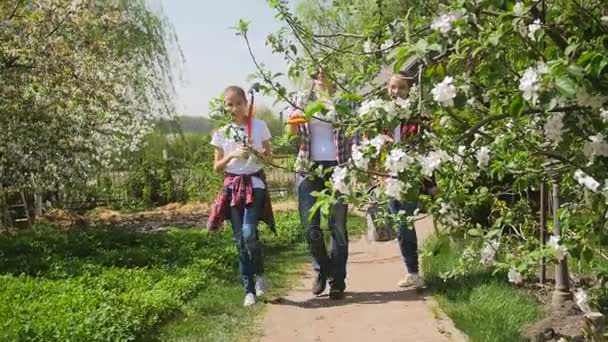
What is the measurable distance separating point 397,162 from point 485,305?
3032mm

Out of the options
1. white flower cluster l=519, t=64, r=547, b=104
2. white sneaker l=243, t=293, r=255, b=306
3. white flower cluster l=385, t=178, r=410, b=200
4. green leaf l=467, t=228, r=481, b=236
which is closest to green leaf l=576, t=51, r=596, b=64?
white flower cluster l=519, t=64, r=547, b=104

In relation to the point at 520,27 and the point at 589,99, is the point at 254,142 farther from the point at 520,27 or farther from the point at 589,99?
the point at 589,99

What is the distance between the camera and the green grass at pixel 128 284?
4.96 metres

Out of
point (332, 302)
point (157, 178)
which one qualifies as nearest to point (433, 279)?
point (332, 302)

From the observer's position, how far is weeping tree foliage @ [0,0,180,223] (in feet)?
36.2

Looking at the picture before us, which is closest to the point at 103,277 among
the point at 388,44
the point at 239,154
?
the point at 239,154

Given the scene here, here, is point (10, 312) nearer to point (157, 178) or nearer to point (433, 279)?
point (433, 279)

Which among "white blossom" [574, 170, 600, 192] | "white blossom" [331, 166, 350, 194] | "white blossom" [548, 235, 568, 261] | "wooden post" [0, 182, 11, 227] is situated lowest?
"wooden post" [0, 182, 11, 227]

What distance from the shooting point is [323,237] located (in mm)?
A: 5895

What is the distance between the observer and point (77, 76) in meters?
12.1

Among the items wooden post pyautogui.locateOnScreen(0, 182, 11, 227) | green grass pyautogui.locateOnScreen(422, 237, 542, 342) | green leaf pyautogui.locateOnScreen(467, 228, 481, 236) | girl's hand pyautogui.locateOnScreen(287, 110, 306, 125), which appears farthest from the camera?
wooden post pyautogui.locateOnScreen(0, 182, 11, 227)

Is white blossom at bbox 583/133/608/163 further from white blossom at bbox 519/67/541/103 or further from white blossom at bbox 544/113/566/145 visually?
white blossom at bbox 519/67/541/103

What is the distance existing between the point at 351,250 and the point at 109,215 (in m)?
9.93

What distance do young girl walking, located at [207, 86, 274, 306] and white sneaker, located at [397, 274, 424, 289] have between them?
1.25 metres
